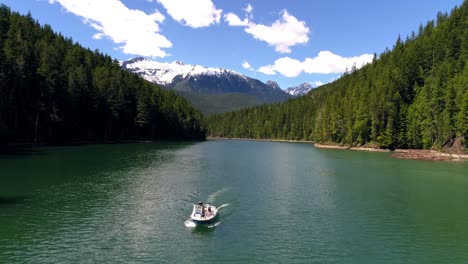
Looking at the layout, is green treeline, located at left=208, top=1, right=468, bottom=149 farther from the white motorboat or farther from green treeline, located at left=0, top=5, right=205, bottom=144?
green treeline, located at left=0, top=5, right=205, bottom=144

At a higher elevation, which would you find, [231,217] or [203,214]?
[203,214]

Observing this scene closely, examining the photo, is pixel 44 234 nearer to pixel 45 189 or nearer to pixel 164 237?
pixel 164 237

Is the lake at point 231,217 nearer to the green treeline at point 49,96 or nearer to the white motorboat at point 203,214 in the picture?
the white motorboat at point 203,214

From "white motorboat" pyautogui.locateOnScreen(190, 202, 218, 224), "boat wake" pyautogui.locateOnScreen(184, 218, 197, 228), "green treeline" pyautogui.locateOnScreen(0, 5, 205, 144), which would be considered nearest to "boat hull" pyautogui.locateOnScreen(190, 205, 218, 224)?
"white motorboat" pyautogui.locateOnScreen(190, 202, 218, 224)

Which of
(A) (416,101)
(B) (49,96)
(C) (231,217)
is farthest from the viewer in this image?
(A) (416,101)

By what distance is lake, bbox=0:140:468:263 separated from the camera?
31.9 meters

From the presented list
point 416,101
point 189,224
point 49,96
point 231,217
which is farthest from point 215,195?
point 416,101

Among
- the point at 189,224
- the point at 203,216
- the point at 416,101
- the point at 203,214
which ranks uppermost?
the point at 416,101

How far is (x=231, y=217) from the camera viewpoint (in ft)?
146

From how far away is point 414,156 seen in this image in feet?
398

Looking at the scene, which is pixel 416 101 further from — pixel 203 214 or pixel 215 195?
pixel 203 214

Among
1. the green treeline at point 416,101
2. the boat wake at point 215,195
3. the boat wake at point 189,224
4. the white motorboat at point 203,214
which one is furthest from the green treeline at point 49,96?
the green treeline at point 416,101

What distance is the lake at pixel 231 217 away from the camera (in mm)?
31906

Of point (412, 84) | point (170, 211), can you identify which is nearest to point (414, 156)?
point (412, 84)
